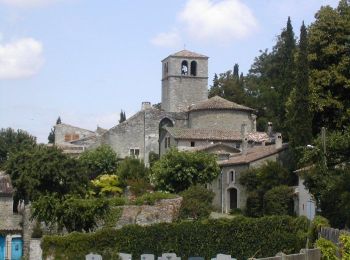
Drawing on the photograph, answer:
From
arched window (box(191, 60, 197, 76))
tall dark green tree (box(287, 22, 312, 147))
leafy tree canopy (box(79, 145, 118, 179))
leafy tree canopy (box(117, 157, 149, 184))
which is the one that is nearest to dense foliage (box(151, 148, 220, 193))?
leafy tree canopy (box(117, 157, 149, 184))

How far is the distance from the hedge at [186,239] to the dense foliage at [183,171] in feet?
72.0

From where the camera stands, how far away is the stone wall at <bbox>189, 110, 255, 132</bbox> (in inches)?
3332

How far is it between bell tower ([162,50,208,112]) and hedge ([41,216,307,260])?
5868 cm

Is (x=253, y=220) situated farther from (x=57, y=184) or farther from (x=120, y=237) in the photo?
(x=57, y=184)

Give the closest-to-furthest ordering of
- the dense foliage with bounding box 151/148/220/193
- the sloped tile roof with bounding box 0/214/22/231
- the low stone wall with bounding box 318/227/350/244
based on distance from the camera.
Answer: the low stone wall with bounding box 318/227/350/244, the sloped tile roof with bounding box 0/214/22/231, the dense foliage with bounding box 151/148/220/193

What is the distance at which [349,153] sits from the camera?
143 feet

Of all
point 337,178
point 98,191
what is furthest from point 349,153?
point 98,191

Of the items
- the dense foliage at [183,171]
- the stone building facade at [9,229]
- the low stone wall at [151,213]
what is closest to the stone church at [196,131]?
the dense foliage at [183,171]

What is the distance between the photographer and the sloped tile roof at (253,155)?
63906 mm

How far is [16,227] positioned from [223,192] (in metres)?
22.9

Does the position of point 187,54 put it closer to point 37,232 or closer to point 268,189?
point 268,189

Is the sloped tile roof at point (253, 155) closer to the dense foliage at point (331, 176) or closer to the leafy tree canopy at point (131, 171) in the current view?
the leafy tree canopy at point (131, 171)

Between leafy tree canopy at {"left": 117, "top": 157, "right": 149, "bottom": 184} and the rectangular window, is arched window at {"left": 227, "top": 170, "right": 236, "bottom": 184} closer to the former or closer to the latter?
leafy tree canopy at {"left": 117, "top": 157, "right": 149, "bottom": 184}

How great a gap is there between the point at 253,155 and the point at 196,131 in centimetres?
1509
